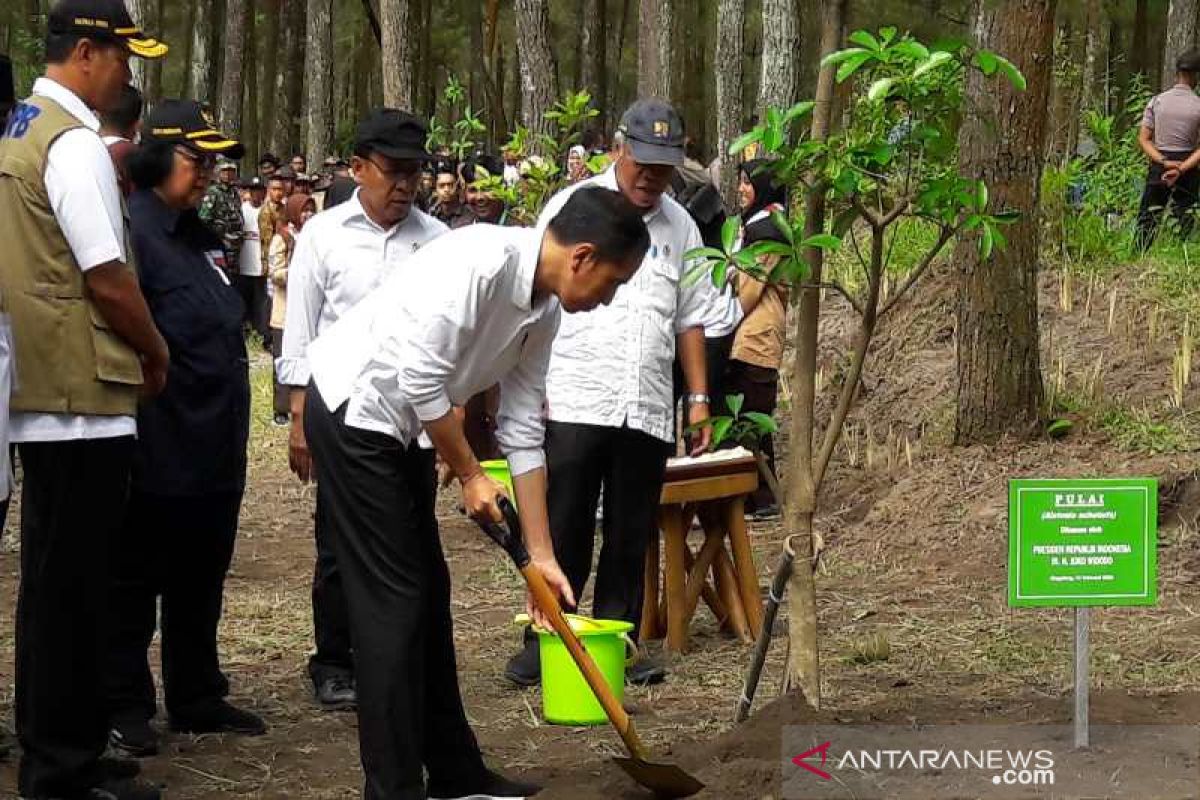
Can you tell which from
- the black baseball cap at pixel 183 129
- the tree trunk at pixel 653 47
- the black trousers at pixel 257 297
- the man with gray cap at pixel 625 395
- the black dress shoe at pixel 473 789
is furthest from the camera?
the tree trunk at pixel 653 47

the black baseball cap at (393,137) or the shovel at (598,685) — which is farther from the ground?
the black baseball cap at (393,137)

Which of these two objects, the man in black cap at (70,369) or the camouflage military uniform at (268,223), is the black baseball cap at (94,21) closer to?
the man in black cap at (70,369)

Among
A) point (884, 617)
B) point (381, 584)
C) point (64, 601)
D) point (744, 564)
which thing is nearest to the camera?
point (381, 584)

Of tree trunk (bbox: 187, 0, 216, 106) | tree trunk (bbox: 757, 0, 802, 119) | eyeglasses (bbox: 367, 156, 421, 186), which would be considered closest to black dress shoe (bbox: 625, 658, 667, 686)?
eyeglasses (bbox: 367, 156, 421, 186)

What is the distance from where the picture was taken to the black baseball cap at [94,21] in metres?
4.84

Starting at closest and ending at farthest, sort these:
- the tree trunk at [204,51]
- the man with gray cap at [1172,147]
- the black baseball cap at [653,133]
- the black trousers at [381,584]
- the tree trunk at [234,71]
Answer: the black trousers at [381,584], the black baseball cap at [653,133], the man with gray cap at [1172,147], the tree trunk at [234,71], the tree trunk at [204,51]

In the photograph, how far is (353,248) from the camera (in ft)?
20.4

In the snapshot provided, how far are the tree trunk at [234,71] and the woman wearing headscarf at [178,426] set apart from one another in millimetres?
21088

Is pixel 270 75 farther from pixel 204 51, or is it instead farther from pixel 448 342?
pixel 448 342

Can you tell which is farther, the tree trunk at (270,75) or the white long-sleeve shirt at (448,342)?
the tree trunk at (270,75)

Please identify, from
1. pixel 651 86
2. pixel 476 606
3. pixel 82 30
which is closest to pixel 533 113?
pixel 651 86

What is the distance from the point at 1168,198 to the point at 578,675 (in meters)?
8.81

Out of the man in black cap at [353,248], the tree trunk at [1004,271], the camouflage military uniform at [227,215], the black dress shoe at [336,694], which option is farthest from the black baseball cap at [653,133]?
the camouflage military uniform at [227,215]

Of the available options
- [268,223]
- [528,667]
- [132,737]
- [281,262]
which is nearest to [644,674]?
[528,667]
